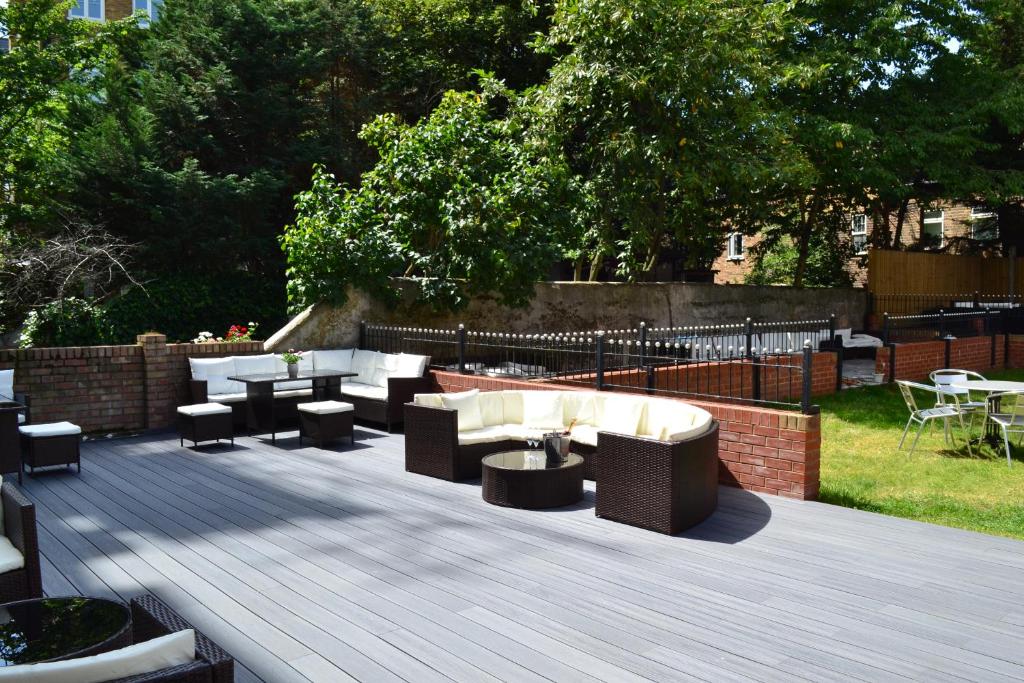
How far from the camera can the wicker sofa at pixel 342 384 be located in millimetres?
10523

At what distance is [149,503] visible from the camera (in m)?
6.96

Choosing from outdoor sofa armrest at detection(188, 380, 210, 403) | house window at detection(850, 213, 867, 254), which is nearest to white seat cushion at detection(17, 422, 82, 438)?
outdoor sofa armrest at detection(188, 380, 210, 403)

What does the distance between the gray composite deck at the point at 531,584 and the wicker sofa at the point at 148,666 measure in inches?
57.3

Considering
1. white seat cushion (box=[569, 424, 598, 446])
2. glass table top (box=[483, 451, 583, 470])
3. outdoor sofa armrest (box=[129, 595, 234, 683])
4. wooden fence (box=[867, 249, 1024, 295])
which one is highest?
wooden fence (box=[867, 249, 1024, 295])

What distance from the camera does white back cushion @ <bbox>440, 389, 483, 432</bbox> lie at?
8.02 metres

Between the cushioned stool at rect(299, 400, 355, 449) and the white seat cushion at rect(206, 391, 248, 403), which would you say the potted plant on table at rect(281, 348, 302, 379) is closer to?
the cushioned stool at rect(299, 400, 355, 449)

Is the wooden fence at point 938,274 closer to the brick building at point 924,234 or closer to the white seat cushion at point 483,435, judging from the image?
the brick building at point 924,234

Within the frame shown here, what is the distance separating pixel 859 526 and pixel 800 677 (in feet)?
9.24

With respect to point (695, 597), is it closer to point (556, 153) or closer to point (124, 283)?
point (556, 153)

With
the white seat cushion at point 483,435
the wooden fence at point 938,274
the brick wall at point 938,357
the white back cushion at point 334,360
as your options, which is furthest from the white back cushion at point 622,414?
the wooden fence at point 938,274

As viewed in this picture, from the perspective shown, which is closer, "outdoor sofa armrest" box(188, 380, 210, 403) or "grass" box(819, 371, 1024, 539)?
"grass" box(819, 371, 1024, 539)

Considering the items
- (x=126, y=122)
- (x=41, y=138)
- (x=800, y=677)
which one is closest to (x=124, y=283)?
(x=126, y=122)

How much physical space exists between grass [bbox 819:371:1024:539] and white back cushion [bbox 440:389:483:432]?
3.30m

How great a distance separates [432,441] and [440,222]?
19.9ft
